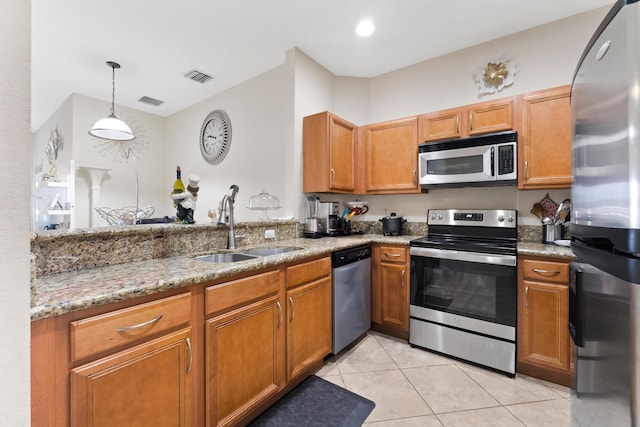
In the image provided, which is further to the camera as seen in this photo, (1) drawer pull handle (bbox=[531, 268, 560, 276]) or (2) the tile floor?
(1) drawer pull handle (bbox=[531, 268, 560, 276])

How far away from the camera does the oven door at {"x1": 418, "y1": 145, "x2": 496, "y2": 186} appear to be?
7.60ft

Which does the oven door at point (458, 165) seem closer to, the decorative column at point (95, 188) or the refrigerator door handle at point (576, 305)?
the refrigerator door handle at point (576, 305)

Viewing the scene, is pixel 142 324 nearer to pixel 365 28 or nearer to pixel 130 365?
pixel 130 365

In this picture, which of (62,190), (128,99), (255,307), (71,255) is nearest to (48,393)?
(71,255)

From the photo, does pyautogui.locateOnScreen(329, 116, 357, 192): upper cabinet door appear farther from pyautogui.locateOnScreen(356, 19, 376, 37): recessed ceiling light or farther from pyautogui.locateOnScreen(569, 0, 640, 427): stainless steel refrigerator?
pyautogui.locateOnScreen(569, 0, 640, 427): stainless steel refrigerator

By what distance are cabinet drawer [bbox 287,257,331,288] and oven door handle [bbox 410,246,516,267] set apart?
2.67 ft

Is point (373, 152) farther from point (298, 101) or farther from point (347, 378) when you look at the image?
point (347, 378)

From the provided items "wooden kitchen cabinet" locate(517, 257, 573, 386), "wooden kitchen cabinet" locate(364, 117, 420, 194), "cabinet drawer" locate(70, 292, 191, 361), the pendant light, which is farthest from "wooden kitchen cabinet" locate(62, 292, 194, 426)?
the pendant light

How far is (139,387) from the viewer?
1.06 metres

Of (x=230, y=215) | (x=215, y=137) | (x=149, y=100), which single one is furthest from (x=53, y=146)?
(x=230, y=215)

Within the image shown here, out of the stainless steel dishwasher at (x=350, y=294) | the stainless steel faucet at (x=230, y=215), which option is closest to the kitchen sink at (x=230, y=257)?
the stainless steel faucet at (x=230, y=215)

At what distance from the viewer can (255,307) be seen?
151 cm

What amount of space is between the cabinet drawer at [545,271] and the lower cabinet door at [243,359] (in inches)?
67.7

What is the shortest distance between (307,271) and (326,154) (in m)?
1.24
